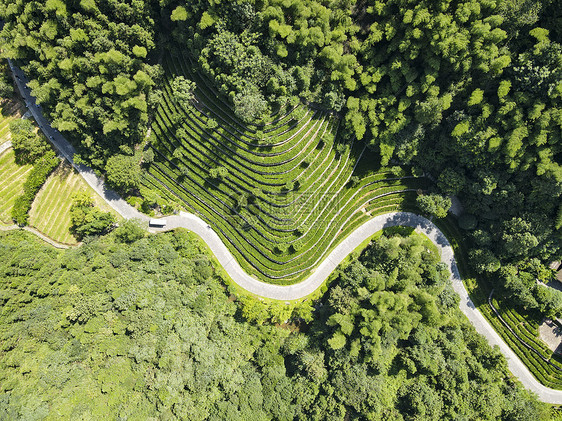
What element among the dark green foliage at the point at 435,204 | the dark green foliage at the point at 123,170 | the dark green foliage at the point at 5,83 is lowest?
the dark green foliage at the point at 123,170

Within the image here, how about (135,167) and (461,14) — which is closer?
(461,14)

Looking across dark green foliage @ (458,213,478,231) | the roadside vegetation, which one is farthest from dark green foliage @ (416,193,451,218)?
dark green foliage @ (458,213,478,231)

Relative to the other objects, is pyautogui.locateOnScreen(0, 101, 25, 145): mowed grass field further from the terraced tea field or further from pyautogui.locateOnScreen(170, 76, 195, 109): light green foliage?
pyautogui.locateOnScreen(170, 76, 195, 109): light green foliage

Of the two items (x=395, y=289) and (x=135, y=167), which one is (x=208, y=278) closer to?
(x=135, y=167)

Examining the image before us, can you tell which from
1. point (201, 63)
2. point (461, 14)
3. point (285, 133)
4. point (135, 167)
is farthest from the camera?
point (135, 167)

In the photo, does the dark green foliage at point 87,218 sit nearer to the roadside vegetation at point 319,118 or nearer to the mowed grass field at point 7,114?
the roadside vegetation at point 319,118

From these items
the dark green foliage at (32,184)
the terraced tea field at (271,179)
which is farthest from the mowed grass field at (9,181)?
the terraced tea field at (271,179)

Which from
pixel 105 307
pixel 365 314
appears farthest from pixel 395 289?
pixel 105 307
